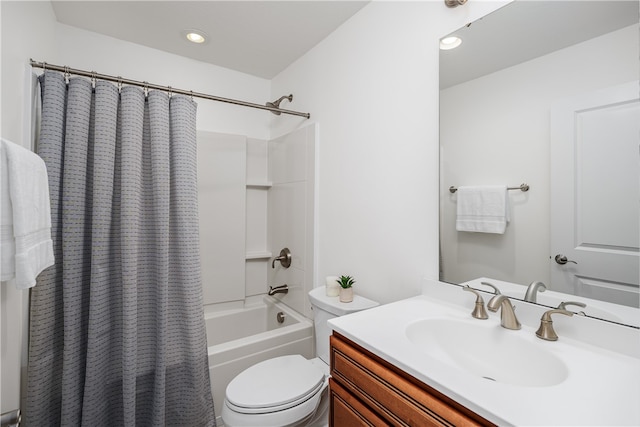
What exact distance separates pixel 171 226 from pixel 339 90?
1.26 metres

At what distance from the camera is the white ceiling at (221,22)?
5.34 feet

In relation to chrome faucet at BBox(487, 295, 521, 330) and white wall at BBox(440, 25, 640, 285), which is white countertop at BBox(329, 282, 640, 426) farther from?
white wall at BBox(440, 25, 640, 285)

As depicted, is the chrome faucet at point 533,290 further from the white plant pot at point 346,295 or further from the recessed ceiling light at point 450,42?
the recessed ceiling light at point 450,42

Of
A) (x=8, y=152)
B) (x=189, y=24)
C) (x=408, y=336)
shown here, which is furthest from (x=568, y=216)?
(x=189, y=24)

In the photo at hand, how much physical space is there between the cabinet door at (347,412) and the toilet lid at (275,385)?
0.27 m

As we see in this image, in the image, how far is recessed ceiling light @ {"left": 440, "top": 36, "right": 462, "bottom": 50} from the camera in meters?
1.21

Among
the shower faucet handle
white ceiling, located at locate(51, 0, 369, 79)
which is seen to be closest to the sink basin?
the shower faucet handle

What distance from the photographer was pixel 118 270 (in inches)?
55.1

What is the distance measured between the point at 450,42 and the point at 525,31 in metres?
0.28

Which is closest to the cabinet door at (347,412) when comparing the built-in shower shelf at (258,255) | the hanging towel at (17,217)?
the hanging towel at (17,217)

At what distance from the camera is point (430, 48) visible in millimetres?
1297

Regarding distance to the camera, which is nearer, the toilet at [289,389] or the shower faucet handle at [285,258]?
the toilet at [289,389]

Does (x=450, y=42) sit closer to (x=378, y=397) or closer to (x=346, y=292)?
(x=346, y=292)

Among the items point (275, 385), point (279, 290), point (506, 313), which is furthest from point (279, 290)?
point (506, 313)
